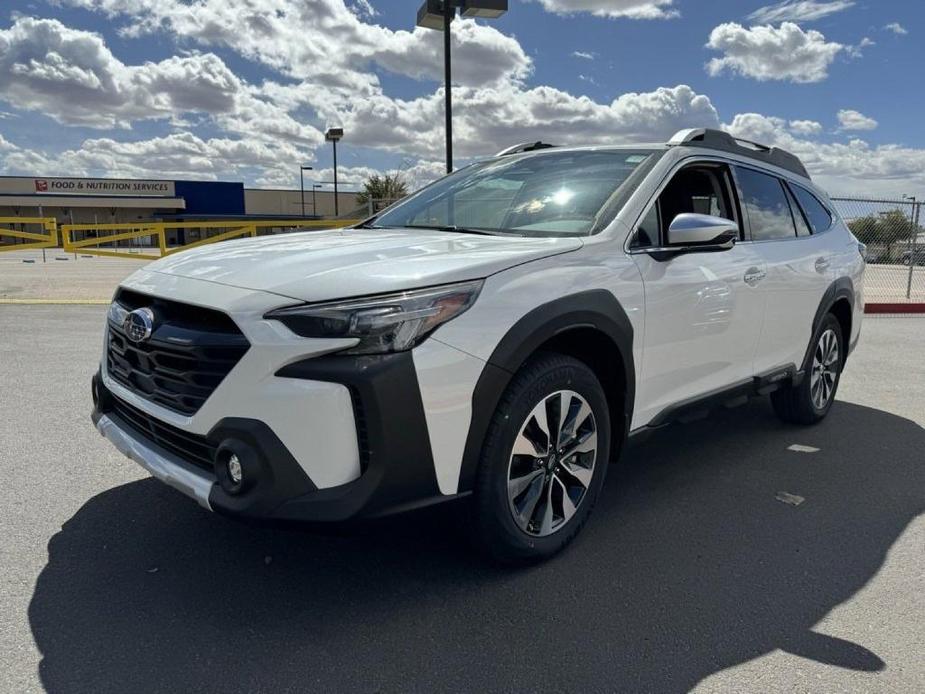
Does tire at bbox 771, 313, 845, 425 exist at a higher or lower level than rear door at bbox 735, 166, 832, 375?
lower

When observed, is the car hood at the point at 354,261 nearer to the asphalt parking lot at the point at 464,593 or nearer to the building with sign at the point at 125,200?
the asphalt parking lot at the point at 464,593

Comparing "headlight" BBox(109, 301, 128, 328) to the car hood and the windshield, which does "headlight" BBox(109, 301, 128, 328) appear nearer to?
the car hood

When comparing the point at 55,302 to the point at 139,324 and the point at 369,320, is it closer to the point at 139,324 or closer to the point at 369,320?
the point at 139,324

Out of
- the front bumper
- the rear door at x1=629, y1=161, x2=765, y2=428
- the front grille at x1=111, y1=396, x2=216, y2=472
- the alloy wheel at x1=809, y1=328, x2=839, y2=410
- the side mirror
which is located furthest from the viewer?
the alloy wheel at x1=809, y1=328, x2=839, y2=410

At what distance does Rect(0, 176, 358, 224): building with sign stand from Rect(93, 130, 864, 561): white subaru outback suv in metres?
66.8

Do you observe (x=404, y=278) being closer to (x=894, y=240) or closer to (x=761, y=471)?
(x=761, y=471)

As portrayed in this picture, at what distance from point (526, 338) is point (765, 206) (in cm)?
251

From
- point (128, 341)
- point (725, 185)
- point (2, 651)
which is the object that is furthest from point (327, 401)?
point (725, 185)

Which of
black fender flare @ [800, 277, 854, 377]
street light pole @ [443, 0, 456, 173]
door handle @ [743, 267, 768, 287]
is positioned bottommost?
black fender flare @ [800, 277, 854, 377]

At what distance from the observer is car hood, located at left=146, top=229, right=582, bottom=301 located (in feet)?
7.74

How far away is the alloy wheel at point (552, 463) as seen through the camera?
108 inches

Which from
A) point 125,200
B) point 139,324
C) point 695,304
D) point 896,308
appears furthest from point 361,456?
point 125,200

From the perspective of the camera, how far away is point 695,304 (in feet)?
11.2

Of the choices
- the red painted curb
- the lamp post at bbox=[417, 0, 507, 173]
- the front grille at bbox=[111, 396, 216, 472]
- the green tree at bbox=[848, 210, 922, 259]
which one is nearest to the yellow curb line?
the lamp post at bbox=[417, 0, 507, 173]
